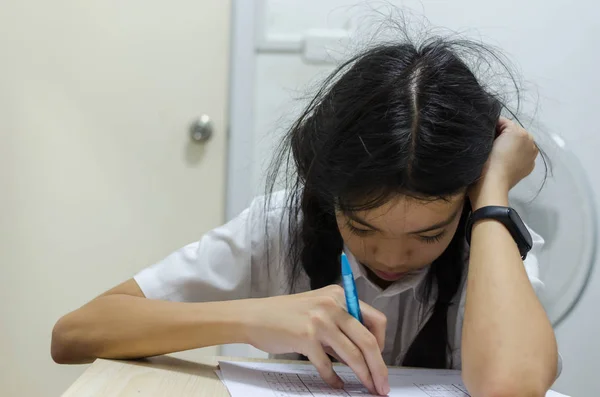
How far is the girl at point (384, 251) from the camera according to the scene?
604mm

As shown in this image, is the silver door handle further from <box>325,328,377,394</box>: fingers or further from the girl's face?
<box>325,328,377,394</box>: fingers

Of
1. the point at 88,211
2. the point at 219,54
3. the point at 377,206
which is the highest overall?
the point at 219,54

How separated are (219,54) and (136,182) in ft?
1.10

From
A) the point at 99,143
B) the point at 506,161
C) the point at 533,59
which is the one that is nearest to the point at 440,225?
the point at 506,161

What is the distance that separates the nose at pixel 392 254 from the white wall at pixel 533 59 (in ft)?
2.04

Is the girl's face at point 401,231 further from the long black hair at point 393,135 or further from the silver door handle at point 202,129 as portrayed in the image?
the silver door handle at point 202,129

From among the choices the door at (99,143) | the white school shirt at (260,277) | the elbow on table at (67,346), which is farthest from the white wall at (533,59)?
the elbow on table at (67,346)

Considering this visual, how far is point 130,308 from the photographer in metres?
0.67

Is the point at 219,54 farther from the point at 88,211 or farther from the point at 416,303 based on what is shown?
the point at 416,303

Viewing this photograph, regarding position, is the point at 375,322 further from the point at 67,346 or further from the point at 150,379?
the point at 67,346

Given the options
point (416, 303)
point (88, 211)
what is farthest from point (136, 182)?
point (416, 303)

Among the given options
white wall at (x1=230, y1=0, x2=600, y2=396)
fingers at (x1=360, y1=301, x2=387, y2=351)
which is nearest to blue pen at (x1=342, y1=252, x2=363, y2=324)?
fingers at (x1=360, y1=301, x2=387, y2=351)

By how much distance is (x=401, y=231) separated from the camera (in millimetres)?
662

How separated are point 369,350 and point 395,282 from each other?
24cm
